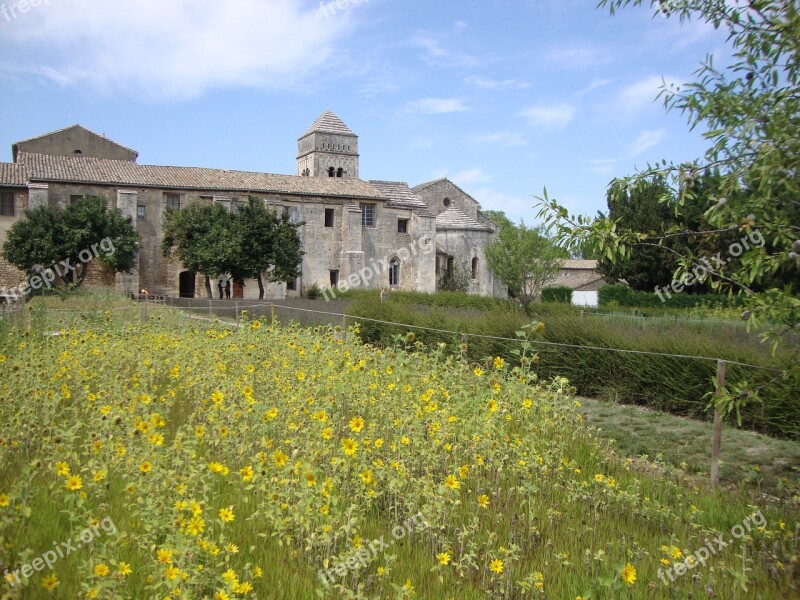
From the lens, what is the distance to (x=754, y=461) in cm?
706

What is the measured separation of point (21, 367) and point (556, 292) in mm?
37381

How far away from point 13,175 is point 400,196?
22516 millimetres

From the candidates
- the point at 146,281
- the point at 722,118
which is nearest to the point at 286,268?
the point at 146,281

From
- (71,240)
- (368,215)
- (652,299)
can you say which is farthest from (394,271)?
(71,240)

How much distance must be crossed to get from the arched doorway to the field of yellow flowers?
30.7m

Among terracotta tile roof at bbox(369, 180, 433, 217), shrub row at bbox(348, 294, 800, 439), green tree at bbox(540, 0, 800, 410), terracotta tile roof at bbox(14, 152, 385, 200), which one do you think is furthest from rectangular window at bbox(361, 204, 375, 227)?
green tree at bbox(540, 0, 800, 410)

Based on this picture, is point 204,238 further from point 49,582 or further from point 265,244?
point 49,582

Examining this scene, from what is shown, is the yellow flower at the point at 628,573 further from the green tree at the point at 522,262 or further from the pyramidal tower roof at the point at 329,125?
the pyramidal tower roof at the point at 329,125

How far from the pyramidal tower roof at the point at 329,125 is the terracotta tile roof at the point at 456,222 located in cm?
1327

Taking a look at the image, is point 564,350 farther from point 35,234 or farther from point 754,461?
point 35,234

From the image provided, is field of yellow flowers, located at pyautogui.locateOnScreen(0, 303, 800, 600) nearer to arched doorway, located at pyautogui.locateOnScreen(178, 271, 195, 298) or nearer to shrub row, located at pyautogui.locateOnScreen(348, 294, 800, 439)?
shrub row, located at pyautogui.locateOnScreen(348, 294, 800, 439)

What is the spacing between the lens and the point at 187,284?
3684 cm

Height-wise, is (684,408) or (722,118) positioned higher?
(722,118)

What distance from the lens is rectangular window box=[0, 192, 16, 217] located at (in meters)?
32.9
